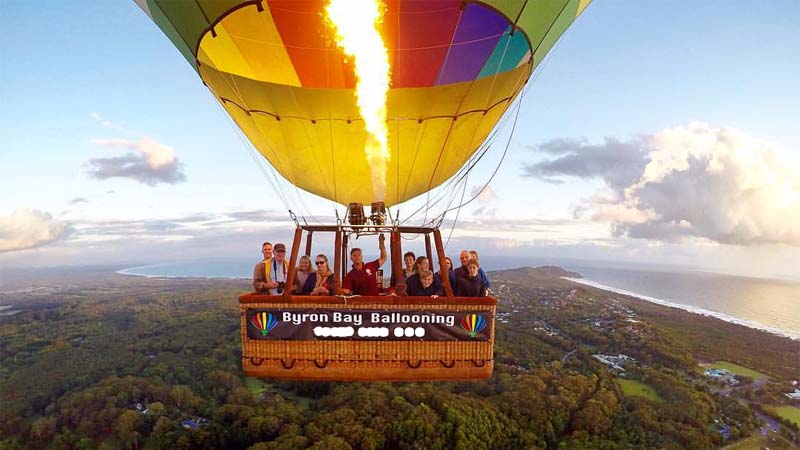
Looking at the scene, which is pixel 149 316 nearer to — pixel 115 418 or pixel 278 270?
pixel 115 418

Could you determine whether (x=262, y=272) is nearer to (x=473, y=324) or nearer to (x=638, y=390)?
(x=473, y=324)

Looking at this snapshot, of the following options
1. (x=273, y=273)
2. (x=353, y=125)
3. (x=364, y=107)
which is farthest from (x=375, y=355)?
(x=364, y=107)

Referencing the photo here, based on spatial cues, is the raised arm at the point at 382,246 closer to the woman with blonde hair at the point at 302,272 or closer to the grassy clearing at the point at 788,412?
the woman with blonde hair at the point at 302,272

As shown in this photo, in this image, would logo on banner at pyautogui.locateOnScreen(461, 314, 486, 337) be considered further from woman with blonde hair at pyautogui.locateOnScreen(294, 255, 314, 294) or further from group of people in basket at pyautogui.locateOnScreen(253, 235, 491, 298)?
woman with blonde hair at pyautogui.locateOnScreen(294, 255, 314, 294)

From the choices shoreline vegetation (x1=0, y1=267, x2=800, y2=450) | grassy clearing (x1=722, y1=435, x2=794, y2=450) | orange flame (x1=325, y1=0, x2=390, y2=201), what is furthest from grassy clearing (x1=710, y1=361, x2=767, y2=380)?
orange flame (x1=325, y1=0, x2=390, y2=201)

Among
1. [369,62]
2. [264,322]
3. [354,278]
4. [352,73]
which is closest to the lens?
[264,322]

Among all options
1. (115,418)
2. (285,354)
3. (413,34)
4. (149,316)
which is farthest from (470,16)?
(149,316)

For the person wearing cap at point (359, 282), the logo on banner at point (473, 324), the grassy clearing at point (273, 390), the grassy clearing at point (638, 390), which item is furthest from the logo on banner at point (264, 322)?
the grassy clearing at point (638, 390)
